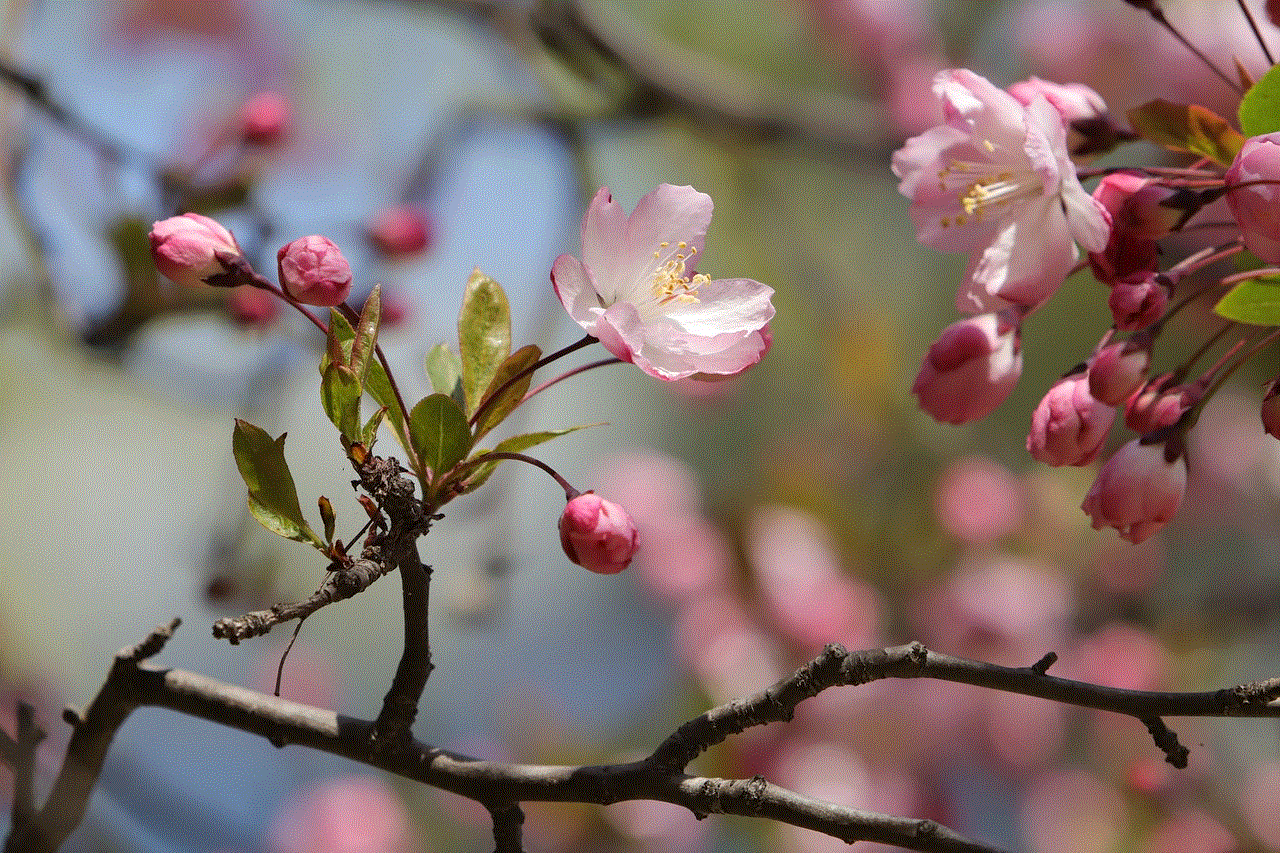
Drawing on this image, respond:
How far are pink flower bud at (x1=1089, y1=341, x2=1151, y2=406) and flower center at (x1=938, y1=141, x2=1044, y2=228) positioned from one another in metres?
0.09

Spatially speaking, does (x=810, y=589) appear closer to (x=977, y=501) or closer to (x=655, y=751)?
(x=977, y=501)

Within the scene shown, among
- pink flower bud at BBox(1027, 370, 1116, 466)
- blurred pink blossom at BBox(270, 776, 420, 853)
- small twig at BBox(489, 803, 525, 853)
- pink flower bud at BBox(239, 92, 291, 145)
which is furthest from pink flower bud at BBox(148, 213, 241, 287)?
blurred pink blossom at BBox(270, 776, 420, 853)

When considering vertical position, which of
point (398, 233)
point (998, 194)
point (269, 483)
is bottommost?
point (269, 483)

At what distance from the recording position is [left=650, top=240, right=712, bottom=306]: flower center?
0.59 m

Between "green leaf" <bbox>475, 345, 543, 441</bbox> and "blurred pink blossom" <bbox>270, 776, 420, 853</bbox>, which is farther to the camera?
"blurred pink blossom" <bbox>270, 776, 420, 853</bbox>

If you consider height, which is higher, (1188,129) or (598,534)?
(1188,129)

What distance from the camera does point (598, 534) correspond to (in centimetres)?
53

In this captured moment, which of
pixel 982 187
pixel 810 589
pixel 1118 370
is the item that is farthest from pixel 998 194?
pixel 810 589

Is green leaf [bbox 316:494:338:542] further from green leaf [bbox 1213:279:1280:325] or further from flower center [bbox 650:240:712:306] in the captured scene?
green leaf [bbox 1213:279:1280:325]

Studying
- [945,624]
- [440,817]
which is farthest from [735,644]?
[440,817]

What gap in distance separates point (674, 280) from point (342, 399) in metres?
0.19

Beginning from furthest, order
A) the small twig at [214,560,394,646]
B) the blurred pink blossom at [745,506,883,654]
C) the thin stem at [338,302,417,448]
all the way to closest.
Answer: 1. the blurred pink blossom at [745,506,883,654]
2. the thin stem at [338,302,417,448]
3. the small twig at [214,560,394,646]

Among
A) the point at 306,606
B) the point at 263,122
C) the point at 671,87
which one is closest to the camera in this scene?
the point at 306,606

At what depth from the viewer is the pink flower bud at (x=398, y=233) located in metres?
1.21
